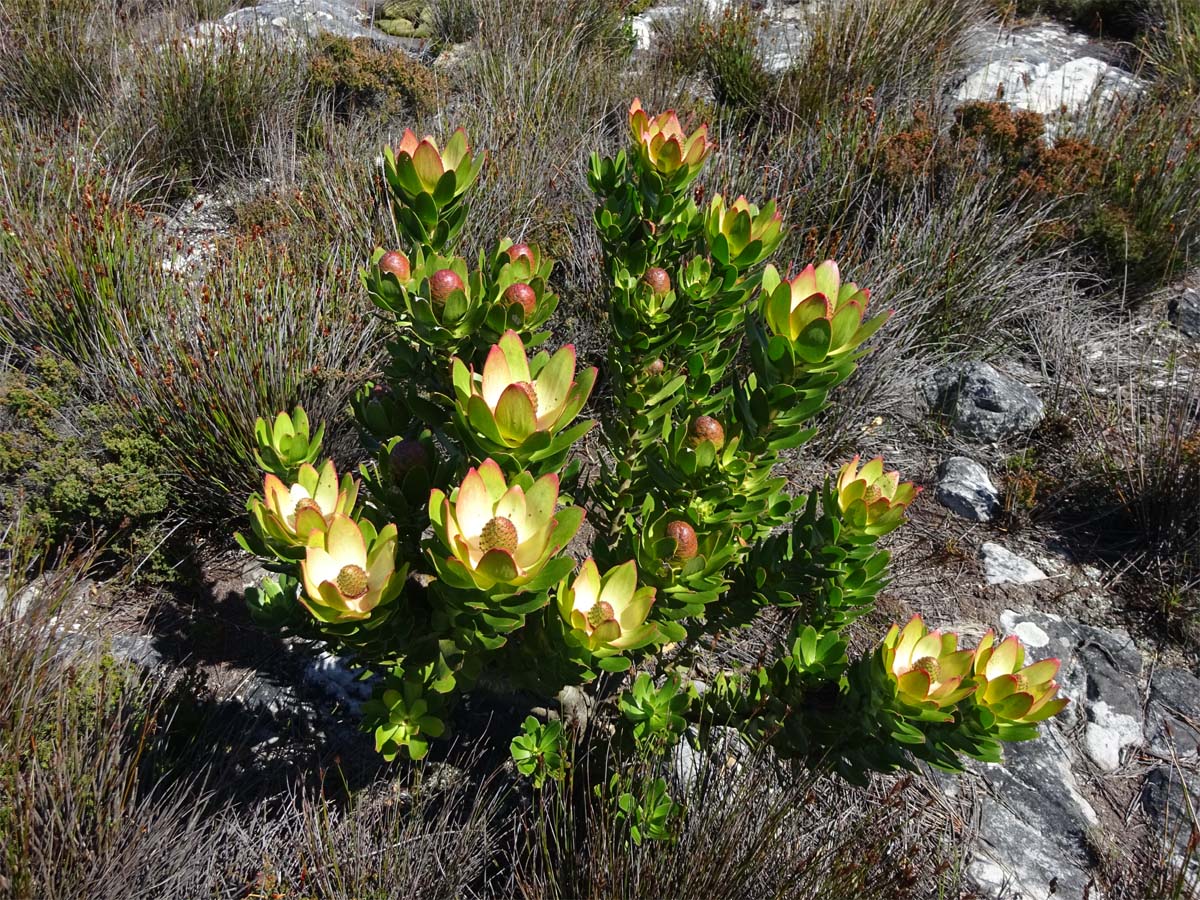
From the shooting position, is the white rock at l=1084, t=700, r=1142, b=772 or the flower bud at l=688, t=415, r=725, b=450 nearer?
the flower bud at l=688, t=415, r=725, b=450

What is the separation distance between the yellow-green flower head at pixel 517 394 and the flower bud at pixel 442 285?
0.15 meters

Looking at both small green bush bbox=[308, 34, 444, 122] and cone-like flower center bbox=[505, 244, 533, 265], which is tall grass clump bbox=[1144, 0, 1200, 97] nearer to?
small green bush bbox=[308, 34, 444, 122]

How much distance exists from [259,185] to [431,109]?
105cm

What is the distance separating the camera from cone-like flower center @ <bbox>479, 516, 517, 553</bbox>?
1.14m

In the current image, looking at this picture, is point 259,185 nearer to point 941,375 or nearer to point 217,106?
point 217,106

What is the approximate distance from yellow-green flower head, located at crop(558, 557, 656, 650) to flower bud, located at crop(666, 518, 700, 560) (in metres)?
0.10

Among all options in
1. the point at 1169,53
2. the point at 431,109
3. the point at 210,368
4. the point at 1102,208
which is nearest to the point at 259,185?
the point at 431,109

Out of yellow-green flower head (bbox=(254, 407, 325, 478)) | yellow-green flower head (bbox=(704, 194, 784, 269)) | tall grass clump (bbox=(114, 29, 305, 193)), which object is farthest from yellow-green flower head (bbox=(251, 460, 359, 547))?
tall grass clump (bbox=(114, 29, 305, 193))

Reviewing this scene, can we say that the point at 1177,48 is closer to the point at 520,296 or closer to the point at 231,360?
the point at 520,296

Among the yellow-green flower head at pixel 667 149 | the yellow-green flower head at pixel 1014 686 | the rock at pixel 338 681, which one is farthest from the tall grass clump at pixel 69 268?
the yellow-green flower head at pixel 1014 686

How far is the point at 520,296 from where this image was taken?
4.62 ft

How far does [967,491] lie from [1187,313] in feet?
6.00

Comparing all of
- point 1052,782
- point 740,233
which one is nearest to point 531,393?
point 740,233

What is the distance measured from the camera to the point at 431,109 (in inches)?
174
